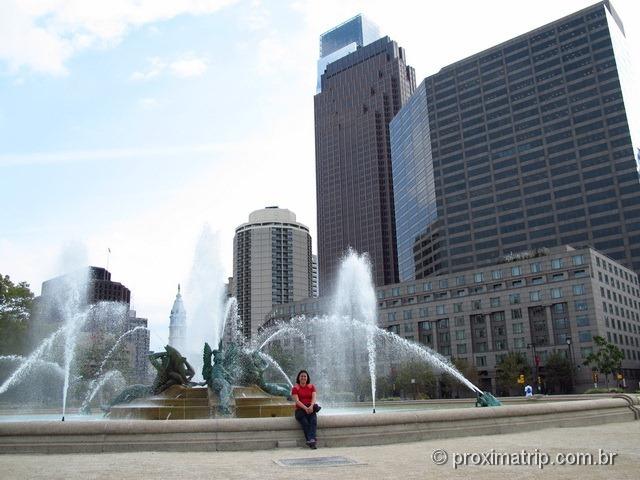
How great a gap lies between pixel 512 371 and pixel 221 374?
75.5 metres

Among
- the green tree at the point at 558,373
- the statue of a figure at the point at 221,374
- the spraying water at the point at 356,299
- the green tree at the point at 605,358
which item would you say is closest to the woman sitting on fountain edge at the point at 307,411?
the statue of a figure at the point at 221,374

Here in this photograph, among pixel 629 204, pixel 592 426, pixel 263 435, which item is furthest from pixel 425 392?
pixel 263 435

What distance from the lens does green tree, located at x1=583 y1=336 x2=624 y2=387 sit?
79.5 meters

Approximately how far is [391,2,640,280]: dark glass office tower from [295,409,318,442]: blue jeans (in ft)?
409

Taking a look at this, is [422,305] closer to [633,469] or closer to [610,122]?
[610,122]

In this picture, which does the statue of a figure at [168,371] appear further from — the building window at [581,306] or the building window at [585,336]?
the building window at [581,306]

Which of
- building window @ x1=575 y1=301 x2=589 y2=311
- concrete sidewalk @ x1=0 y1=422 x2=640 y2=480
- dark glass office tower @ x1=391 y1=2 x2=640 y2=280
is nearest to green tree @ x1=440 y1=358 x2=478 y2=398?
building window @ x1=575 y1=301 x2=589 y2=311

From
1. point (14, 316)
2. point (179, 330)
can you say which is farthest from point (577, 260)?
point (14, 316)

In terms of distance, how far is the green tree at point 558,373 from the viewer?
3501 inches

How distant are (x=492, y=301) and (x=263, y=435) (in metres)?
97.2

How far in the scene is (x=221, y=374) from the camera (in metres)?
22.4

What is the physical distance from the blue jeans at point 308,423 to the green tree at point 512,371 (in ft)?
268

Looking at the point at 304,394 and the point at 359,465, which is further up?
the point at 304,394

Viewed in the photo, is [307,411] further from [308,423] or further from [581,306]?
[581,306]
